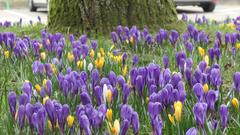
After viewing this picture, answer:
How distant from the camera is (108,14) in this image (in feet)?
20.5

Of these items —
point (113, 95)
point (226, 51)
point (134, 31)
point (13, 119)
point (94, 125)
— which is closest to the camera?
point (94, 125)

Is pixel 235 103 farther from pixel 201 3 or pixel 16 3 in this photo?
pixel 16 3

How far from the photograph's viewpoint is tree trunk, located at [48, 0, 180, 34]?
20.4 feet

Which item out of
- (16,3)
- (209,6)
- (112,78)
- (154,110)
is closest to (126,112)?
(154,110)

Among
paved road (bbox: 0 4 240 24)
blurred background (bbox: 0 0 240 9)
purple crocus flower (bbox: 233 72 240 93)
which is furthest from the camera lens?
blurred background (bbox: 0 0 240 9)

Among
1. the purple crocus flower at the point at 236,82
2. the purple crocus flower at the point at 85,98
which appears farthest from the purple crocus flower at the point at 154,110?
the purple crocus flower at the point at 236,82

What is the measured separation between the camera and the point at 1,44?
468cm

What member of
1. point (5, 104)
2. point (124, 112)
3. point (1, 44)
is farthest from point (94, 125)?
point (1, 44)

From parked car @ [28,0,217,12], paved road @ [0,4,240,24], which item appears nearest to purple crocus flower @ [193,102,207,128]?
paved road @ [0,4,240,24]

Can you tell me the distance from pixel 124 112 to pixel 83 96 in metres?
0.35

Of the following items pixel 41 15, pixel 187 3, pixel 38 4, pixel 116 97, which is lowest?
pixel 41 15

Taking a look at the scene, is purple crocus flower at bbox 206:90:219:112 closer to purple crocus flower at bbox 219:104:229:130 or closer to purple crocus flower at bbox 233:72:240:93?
purple crocus flower at bbox 219:104:229:130

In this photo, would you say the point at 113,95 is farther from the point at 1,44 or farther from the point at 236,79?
the point at 1,44

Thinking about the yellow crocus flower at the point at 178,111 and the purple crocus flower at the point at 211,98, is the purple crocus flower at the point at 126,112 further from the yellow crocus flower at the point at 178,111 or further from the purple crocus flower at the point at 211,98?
the purple crocus flower at the point at 211,98
